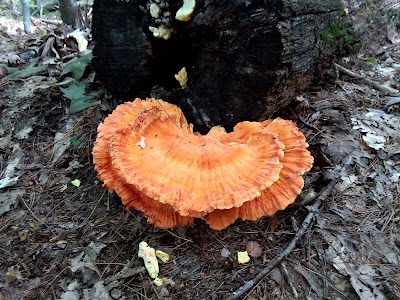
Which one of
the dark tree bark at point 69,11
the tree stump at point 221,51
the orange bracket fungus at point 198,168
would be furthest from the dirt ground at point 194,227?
the dark tree bark at point 69,11

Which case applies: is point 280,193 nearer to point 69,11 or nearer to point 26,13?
point 69,11

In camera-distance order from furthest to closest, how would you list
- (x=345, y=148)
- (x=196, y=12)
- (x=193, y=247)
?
(x=345, y=148) < (x=196, y=12) < (x=193, y=247)

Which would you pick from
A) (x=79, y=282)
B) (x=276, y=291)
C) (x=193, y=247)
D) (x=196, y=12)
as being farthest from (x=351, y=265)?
(x=196, y=12)

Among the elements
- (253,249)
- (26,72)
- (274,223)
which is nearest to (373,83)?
(274,223)

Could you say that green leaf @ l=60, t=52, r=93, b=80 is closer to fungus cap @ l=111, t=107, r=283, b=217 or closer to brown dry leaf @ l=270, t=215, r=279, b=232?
fungus cap @ l=111, t=107, r=283, b=217

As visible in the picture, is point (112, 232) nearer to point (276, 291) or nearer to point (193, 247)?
point (193, 247)
